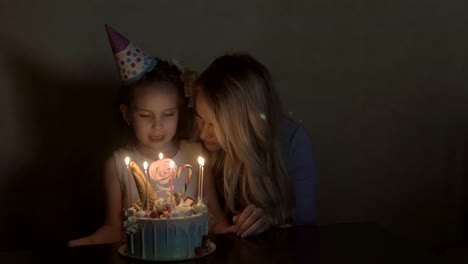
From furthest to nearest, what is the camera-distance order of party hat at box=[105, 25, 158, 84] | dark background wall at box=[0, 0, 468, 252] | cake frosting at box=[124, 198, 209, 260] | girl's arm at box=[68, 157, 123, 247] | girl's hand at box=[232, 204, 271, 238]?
dark background wall at box=[0, 0, 468, 252] → girl's arm at box=[68, 157, 123, 247] → party hat at box=[105, 25, 158, 84] → girl's hand at box=[232, 204, 271, 238] → cake frosting at box=[124, 198, 209, 260]

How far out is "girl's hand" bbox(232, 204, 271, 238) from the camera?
155cm

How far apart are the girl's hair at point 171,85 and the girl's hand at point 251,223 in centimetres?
38

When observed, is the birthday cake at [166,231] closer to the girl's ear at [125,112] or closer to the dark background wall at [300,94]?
the girl's ear at [125,112]

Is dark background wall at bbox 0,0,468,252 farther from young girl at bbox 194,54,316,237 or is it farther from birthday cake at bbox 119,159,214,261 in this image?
birthday cake at bbox 119,159,214,261

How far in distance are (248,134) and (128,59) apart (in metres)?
0.37

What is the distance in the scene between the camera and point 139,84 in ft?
5.66

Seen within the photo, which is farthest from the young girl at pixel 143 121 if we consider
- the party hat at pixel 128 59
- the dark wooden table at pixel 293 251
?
Result: the dark wooden table at pixel 293 251

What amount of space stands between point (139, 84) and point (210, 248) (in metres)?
0.52

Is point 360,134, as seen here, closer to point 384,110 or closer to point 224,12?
point 384,110

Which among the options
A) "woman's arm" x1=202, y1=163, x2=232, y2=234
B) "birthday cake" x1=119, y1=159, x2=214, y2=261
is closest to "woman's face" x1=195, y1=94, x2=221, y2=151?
"woman's arm" x1=202, y1=163, x2=232, y2=234

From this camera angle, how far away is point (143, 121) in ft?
5.67

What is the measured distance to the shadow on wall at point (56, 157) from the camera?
6.53 ft

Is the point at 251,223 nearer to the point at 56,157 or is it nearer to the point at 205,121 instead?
the point at 205,121

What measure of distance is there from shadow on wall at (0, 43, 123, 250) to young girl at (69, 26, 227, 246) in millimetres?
197
